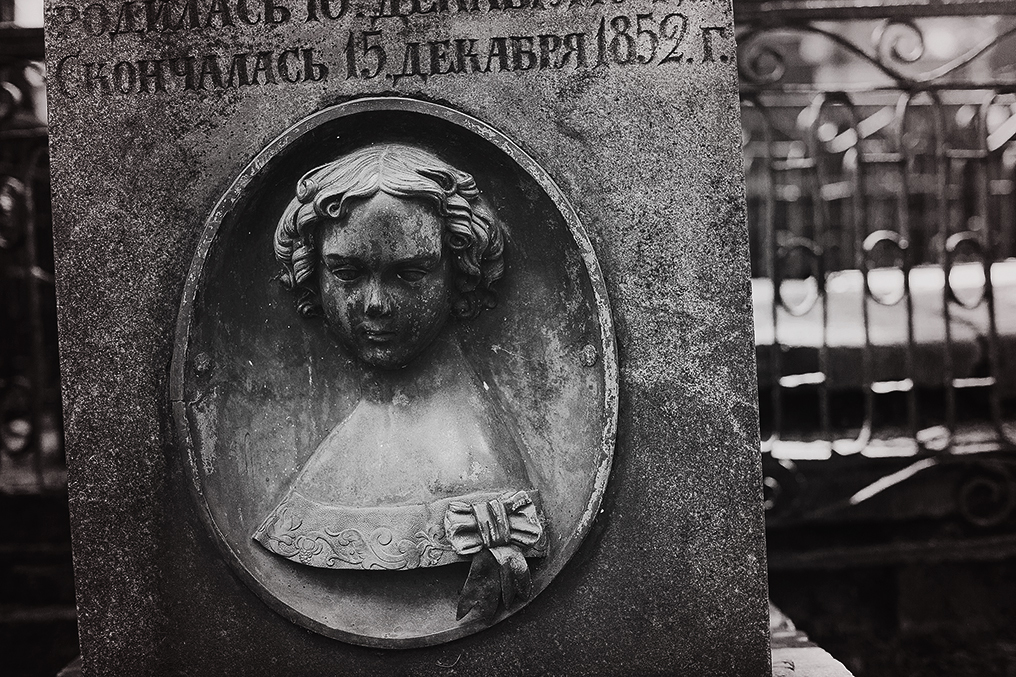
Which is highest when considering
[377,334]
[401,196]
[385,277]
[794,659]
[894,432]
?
[401,196]

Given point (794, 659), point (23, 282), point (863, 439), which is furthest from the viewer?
point (23, 282)

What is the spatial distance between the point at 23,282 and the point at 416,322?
10.7 feet

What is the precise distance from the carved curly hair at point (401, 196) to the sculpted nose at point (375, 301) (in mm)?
165

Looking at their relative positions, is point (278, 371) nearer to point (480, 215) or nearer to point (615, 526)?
point (480, 215)

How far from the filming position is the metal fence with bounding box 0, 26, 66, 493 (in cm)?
354

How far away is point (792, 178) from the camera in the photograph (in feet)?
22.5

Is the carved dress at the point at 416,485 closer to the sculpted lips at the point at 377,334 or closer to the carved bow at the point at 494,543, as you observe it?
the carved bow at the point at 494,543

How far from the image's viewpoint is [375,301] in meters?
2.08

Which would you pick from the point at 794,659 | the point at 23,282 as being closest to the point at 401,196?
the point at 794,659

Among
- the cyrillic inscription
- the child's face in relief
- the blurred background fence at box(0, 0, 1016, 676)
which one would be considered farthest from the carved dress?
the blurred background fence at box(0, 0, 1016, 676)

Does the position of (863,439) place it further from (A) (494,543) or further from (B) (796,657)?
(A) (494,543)

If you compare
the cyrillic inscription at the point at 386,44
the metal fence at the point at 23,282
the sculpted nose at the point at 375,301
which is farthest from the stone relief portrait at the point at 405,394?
the metal fence at the point at 23,282

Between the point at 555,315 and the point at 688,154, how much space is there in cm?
47

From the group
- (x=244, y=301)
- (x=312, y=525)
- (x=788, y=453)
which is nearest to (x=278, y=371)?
(x=244, y=301)
